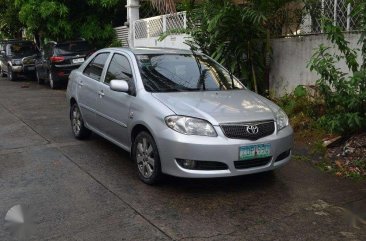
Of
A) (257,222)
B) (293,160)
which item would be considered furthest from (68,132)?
(257,222)

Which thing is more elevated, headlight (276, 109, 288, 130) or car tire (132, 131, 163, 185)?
headlight (276, 109, 288, 130)

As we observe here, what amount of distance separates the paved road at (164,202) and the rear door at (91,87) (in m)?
0.51

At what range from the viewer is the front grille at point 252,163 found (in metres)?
→ 4.75

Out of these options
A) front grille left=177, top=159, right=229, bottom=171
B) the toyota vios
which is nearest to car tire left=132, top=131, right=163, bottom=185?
the toyota vios

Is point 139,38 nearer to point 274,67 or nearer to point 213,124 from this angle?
point 274,67

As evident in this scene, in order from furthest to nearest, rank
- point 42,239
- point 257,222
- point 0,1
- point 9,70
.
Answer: point 0,1 → point 9,70 → point 257,222 → point 42,239

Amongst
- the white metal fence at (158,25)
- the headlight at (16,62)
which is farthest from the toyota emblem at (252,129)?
the headlight at (16,62)

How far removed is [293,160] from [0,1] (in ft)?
62.1

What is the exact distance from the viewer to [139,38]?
1527 cm

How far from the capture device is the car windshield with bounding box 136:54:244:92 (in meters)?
5.59

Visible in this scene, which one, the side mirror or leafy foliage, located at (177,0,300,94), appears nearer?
the side mirror

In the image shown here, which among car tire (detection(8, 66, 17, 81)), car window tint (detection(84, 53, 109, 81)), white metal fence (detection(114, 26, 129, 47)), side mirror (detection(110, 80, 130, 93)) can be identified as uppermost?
white metal fence (detection(114, 26, 129, 47))

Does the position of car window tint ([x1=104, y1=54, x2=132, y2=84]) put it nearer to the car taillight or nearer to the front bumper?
the front bumper

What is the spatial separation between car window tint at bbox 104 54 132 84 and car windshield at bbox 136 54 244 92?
0.59 ft
